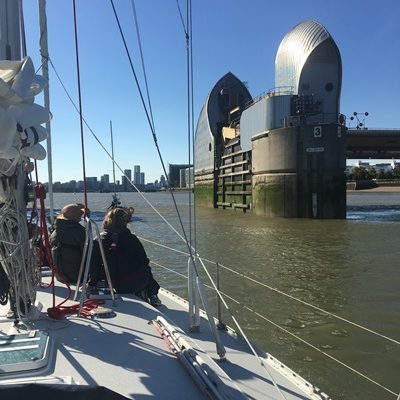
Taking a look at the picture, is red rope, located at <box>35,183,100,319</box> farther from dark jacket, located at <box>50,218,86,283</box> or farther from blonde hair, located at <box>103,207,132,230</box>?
blonde hair, located at <box>103,207,132,230</box>

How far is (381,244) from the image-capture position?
16438mm

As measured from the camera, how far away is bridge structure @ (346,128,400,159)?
4978cm

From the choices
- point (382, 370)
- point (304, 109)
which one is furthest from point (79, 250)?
point (304, 109)

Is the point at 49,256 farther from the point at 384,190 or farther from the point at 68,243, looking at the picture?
the point at 384,190

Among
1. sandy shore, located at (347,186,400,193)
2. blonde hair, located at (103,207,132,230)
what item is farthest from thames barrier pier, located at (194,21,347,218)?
sandy shore, located at (347,186,400,193)

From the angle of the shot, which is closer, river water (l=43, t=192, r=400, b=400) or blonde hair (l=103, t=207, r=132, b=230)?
blonde hair (l=103, t=207, r=132, b=230)

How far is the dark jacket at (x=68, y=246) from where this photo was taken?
4.48m

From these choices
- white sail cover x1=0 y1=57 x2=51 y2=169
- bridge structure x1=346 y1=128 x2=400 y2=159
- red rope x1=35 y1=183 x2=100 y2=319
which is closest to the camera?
white sail cover x1=0 y1=57 x2=51 y2=169

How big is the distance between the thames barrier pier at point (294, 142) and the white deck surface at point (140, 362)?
26.7 m

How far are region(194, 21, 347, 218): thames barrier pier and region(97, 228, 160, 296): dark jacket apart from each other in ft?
84.4

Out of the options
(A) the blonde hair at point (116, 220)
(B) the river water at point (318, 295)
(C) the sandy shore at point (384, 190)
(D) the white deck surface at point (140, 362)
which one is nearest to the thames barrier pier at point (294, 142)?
(B) the river water at point (318, 295)

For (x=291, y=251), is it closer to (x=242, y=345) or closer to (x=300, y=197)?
(x=242, y=345)

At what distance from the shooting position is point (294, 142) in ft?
98.6

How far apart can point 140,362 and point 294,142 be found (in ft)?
92.7
